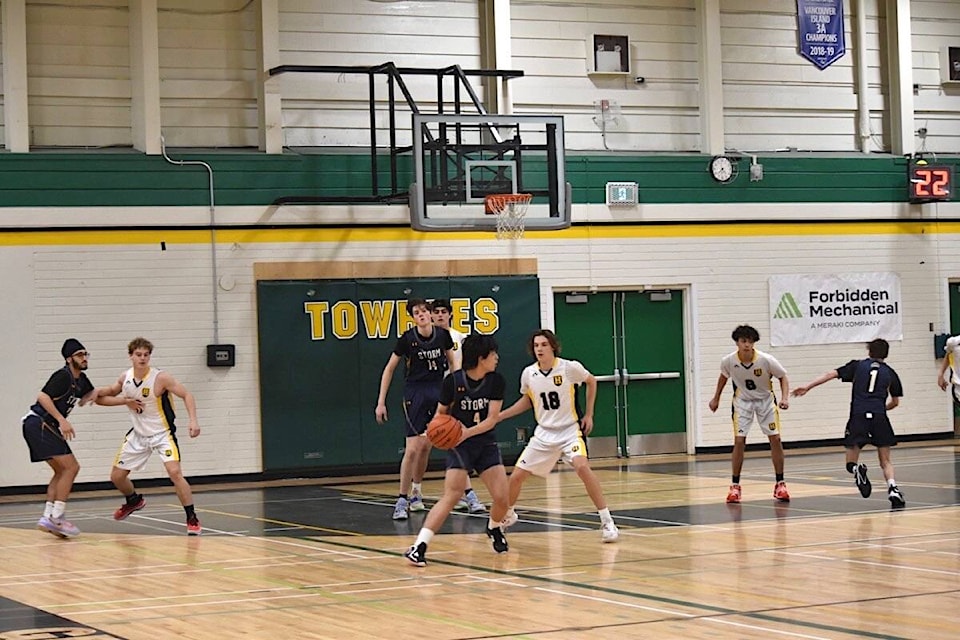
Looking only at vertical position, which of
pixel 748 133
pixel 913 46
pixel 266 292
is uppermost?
pixel 913 46

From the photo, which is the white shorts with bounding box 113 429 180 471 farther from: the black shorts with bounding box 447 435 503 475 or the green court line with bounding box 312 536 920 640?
the black shorts with bounding box 447 435 503 475

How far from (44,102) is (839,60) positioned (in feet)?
41.1

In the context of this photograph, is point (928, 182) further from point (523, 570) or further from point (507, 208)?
point (523, 570)

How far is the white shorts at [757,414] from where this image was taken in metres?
15.9

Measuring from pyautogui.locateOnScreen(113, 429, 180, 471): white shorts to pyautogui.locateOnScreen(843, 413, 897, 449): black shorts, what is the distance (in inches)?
265

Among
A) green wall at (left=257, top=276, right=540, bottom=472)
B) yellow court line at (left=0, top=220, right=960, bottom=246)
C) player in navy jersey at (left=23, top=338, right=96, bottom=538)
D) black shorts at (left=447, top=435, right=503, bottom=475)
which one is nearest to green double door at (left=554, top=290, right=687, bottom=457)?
yellow court line at (left=0, top=220, right=960, bottom=246)

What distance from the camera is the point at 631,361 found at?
74.6 feet

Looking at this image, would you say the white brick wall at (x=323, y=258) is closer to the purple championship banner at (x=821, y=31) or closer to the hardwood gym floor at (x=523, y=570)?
the purple championship banner at (x=821, y=31)

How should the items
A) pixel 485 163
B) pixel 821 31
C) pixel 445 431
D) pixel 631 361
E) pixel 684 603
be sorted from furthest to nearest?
pixel 821 31 < pixel 631 361 < pixel 485 163 < pixel 445 431 < pixel 684 603

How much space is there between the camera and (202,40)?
2097 centimetres

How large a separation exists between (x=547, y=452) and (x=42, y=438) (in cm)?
508

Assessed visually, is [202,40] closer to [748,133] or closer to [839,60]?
[748,133]

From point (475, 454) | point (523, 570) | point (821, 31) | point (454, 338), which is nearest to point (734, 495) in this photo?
point (454, 338)

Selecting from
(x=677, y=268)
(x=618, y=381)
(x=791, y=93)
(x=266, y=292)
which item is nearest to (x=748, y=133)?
(x=791, y=93)
